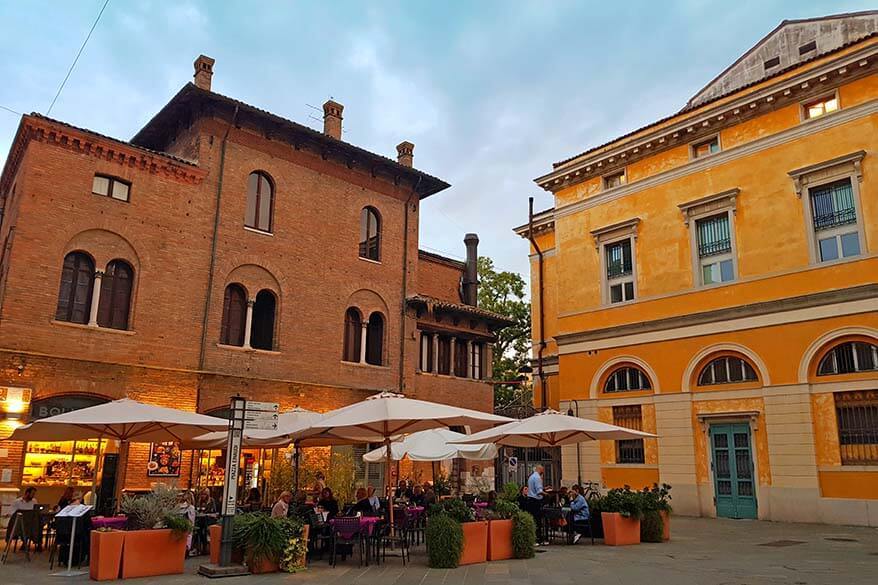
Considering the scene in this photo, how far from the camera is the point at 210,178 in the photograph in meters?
19.6

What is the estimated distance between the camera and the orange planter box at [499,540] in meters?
11.1

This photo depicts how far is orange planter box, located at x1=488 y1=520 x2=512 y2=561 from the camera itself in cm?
1112

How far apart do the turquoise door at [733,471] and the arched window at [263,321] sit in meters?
13.4

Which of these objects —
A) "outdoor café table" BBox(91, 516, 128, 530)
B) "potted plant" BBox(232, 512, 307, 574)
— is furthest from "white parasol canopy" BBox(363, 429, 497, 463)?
"outdoor café table" BBox(91, 516, 128, 530)

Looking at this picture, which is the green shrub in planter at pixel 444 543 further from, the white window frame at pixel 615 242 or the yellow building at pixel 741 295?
the white window frame at pixel 615 242

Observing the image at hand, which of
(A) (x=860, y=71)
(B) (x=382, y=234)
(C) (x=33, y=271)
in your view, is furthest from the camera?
(B) (x=382, y=234)

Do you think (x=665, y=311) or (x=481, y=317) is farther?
(x=481, y=317)

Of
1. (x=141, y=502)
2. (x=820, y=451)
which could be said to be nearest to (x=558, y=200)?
(x=820, y=451)

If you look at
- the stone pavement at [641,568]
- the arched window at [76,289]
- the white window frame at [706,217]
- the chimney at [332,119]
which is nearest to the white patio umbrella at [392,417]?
the stone pavement at [641,568]

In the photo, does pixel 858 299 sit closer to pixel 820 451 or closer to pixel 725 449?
pixel 820 451

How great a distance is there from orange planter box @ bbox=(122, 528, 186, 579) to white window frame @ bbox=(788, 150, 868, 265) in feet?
54.2

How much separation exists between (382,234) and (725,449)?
13.3 metres

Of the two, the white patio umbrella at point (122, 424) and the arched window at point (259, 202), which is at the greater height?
the arched window at point (259, 202)

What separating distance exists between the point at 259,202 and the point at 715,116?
1427 cm
